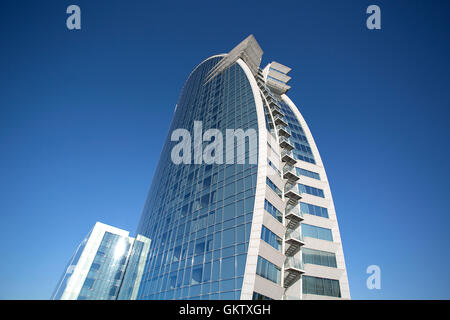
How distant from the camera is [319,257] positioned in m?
34.3

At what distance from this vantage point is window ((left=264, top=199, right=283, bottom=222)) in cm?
2739

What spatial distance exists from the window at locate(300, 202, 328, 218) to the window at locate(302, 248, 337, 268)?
6.22 m

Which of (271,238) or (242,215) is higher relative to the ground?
(242,215)

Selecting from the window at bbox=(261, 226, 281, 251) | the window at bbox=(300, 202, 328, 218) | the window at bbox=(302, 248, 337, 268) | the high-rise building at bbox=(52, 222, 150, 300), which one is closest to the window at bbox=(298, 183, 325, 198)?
the window at bbox=(300, 202, 328, 218)

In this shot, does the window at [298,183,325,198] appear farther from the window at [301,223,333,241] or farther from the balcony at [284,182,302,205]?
the window at [301,223,333,241]

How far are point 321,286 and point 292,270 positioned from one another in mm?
8011

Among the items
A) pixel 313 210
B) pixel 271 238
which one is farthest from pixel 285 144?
pixel 271 238

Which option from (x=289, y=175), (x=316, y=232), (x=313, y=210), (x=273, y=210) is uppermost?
(x=289, y=175)

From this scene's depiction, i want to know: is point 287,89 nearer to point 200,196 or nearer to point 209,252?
point 200,196

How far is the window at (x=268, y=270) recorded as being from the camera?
23.0 m

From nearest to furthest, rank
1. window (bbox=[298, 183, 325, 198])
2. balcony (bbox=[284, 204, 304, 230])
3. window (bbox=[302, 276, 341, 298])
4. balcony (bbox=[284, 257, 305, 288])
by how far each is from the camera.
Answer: balcony (bbox=[284, 257, 305, 288])
window (bbox=[302, 276, 341, 298])
balcony (bbox=[284, 204, 304, 230])
window (bbox=[298, 183, 325, 198])

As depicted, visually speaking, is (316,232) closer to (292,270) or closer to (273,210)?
(292,270)
